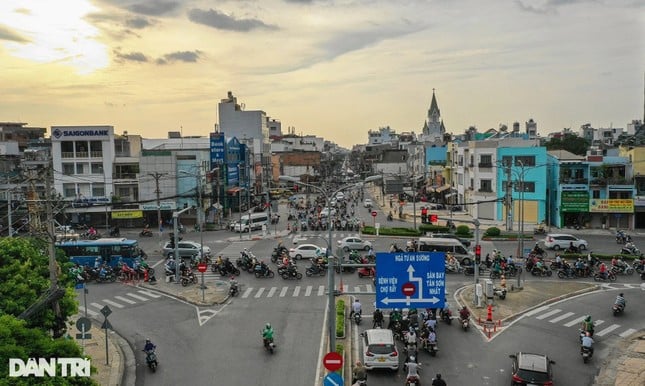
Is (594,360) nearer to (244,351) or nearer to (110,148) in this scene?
(244,351)

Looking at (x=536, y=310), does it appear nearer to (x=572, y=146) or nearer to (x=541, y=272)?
(x=541, y=272)

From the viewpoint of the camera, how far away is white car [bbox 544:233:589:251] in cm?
4594

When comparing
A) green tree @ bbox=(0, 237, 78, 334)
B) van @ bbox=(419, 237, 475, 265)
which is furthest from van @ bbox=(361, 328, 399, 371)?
van @ bbox=(419, 237, 475, 265)

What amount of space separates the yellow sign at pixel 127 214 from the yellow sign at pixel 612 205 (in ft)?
149

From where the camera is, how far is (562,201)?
187 feet

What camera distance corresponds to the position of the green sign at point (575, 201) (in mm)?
56625

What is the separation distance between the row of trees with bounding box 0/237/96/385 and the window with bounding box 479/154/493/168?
47815 mm

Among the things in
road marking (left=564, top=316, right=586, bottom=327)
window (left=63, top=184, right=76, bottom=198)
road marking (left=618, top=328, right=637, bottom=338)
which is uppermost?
window (left=63, top=184, right=76, bottom=198)

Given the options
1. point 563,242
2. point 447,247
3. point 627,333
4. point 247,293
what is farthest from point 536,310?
point 563,242

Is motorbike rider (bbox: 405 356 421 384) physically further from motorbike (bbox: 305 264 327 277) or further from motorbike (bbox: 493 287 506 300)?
motorbike (bbox: 305 264 327 277)

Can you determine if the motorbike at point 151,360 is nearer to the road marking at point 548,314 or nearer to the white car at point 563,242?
the road marking at point 548,314

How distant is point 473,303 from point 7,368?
22.6 m

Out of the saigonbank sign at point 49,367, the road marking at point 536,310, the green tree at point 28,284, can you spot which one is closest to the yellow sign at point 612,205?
the road marking at point 536,310

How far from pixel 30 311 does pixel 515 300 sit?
2327 cm
